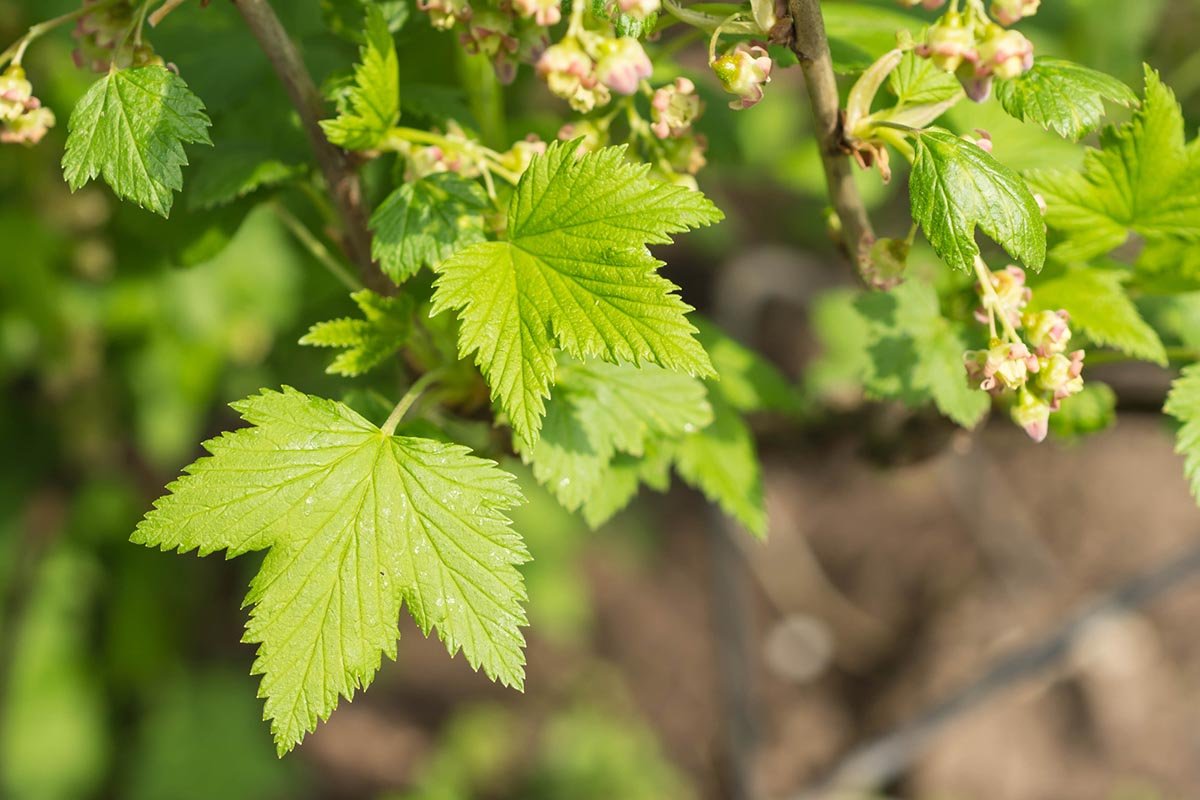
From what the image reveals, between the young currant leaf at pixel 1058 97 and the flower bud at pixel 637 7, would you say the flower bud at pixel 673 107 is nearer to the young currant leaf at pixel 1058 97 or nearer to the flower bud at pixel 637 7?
the flower bud at pixel 637 7

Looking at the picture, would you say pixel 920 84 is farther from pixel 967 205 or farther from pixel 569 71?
pixel 569 71

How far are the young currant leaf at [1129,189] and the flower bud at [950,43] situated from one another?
1.10 ft

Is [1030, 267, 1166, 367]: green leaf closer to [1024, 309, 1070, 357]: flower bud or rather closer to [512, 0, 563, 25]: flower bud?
[1024, 309, 1070, 357]: flower bud

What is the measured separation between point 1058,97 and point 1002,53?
0.13 m

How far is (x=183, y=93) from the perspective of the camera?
920 millimetres

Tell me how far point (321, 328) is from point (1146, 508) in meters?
3.18

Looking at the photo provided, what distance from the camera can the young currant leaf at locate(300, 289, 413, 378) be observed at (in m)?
1.06

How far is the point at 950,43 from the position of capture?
84cm

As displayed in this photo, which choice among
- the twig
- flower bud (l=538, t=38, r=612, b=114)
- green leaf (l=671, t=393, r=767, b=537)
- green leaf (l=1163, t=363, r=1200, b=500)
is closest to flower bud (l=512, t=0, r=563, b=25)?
flower bud (l=538, t=38, r=612, b=114)

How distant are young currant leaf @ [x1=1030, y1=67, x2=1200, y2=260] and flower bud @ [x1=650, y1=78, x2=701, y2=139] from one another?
1.30 feet

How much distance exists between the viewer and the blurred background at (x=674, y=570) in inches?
78.5

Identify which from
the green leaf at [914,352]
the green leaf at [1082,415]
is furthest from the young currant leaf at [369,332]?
the green leaf at [1082,415]

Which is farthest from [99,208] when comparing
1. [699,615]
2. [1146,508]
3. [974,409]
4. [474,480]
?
[1146,508]

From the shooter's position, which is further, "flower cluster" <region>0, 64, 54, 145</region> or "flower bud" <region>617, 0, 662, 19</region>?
"flower cluster" <region>0, 64, 54, 145</region>
